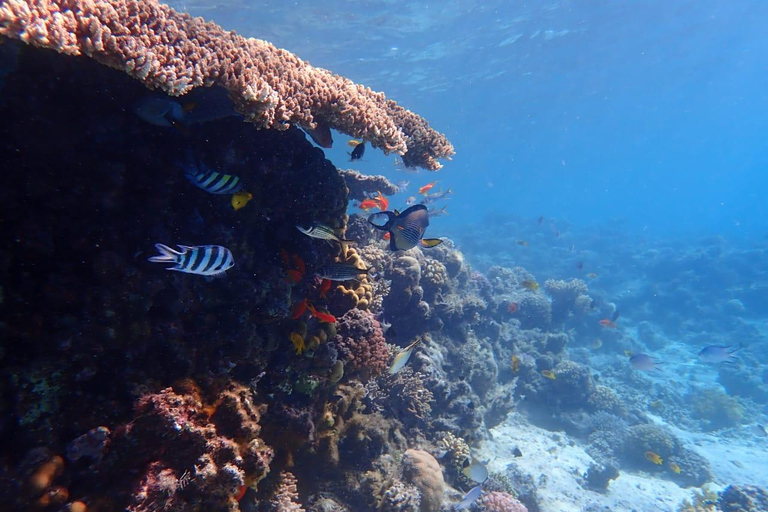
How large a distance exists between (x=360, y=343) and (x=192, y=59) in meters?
3.60

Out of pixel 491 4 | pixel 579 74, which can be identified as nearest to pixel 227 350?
pixel 491 4

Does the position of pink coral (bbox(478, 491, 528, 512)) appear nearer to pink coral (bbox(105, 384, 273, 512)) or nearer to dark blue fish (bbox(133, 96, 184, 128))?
pink coral (bbox(105, 384, 273, 512))

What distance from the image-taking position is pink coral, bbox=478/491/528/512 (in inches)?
268

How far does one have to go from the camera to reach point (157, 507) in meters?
2.50

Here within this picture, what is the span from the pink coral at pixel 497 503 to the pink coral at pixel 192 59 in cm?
671

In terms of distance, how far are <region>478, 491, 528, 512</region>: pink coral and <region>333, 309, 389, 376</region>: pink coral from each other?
4.14 metres

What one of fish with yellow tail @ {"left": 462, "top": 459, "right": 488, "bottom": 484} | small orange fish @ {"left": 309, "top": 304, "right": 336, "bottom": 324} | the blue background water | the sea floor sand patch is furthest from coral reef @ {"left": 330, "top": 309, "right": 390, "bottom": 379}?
the blue background water

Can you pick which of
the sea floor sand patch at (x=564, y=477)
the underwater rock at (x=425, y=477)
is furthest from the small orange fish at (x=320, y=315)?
the sea floor sand patch at (x=564, y=477)

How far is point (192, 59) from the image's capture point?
317 centimetres

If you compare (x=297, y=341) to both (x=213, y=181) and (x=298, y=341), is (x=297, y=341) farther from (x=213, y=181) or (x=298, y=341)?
(x=213, y=181)

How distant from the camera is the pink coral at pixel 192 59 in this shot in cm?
242

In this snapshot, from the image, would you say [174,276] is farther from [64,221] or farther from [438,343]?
[438,343]

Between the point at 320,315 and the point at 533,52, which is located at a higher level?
the point at 533,52

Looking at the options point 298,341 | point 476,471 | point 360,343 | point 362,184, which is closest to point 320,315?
point 298,341
